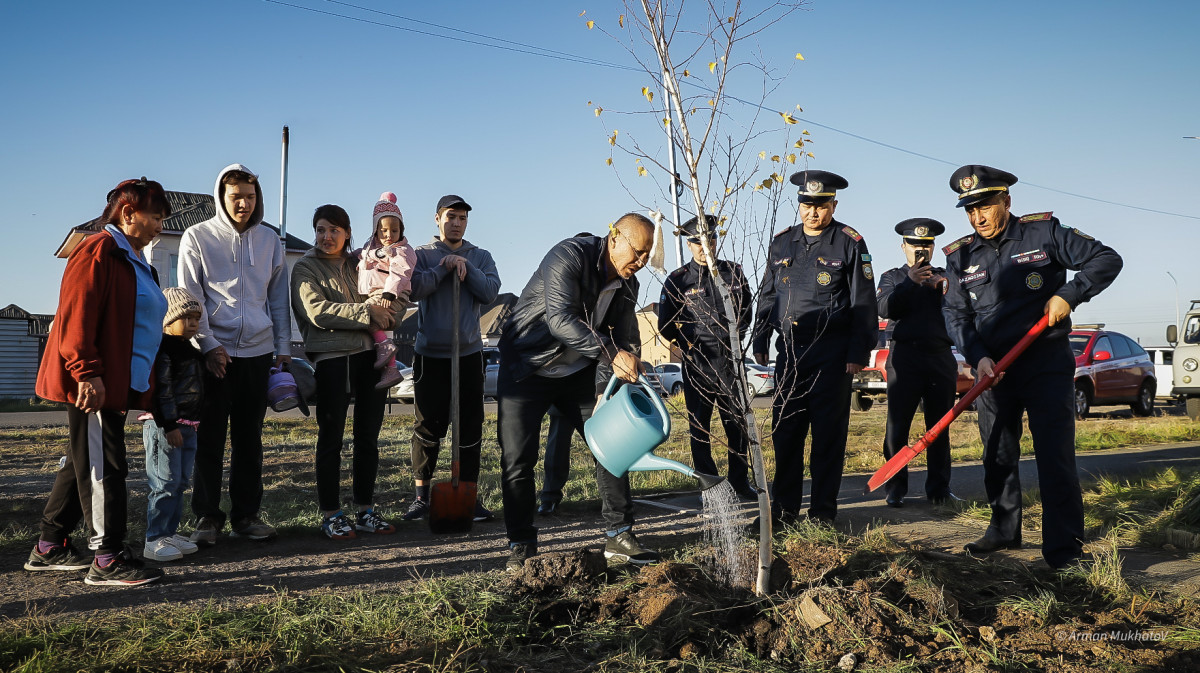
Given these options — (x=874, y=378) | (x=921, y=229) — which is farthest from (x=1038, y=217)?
(x=874, y=378)

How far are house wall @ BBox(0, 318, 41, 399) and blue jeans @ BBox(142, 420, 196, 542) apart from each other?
28956 millimetres

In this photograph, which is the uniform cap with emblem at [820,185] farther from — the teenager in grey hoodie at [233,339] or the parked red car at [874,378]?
the parked red car at [874,378]

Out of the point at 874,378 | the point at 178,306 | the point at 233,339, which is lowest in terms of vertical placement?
the point at 874,378

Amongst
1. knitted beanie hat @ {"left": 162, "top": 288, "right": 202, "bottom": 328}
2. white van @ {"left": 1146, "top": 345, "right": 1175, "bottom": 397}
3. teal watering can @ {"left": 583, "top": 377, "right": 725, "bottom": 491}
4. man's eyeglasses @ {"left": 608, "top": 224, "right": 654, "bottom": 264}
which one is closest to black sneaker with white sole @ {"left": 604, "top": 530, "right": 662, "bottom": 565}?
teal watering can @ {"left": 583, "top": 377, "right": 725, "bottom": 491}

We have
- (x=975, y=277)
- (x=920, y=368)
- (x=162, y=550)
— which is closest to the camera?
(x=162, y=550)

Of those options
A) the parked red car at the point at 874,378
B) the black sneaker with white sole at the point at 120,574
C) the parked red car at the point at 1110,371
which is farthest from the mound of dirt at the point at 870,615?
the parked red car at the point at 1110,371

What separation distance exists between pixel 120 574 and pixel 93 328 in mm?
1088

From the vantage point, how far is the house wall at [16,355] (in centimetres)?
2819

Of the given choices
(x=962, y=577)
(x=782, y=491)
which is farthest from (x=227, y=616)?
(x=782, y=491)

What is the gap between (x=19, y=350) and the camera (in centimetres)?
2862

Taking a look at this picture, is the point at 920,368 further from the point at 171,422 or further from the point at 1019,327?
the point at 171,422

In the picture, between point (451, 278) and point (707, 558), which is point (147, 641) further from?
point (451, 278)

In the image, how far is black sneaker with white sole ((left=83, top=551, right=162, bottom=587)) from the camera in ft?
11.9

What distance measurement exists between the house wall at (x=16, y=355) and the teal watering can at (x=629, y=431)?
3099 cm
